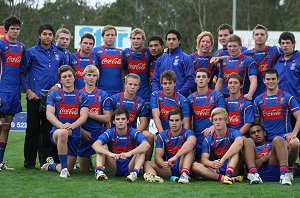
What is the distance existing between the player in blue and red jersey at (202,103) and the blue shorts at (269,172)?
839 mm

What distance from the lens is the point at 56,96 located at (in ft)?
26.4

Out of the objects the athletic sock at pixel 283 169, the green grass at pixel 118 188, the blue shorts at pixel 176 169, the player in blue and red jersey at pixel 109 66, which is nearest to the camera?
the green grass at pixel 118 188

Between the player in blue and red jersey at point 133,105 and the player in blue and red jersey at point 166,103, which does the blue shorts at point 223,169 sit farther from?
the player in blue and red jersey at point 133,105

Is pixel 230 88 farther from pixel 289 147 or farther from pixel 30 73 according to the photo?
pixel 30 73

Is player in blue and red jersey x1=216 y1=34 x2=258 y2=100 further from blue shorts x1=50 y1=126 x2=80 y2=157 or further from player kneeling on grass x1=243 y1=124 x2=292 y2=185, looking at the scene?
blue shorts x1=50 y1=126 x2=80 y2=157

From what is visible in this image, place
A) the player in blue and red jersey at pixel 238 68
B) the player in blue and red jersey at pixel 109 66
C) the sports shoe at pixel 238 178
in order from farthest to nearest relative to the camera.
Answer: the player in blue and red jersey at pixel 109 66
the player in blue and red jersey at pixel 238 68
the sports shoe at pixel 238 178

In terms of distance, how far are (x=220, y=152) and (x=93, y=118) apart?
1826mm

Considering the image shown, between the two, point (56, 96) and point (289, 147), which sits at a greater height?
point (56, 96)

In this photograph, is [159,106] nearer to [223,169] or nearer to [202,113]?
[202,113]

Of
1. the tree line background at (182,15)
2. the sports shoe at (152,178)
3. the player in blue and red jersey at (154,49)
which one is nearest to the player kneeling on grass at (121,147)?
the sports shoe at (152,178)

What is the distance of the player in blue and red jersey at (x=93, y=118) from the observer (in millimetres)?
8320

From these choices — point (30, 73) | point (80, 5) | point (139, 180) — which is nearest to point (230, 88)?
point (139, 180)

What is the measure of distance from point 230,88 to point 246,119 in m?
0.46

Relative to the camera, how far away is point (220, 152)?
7.68 metres
